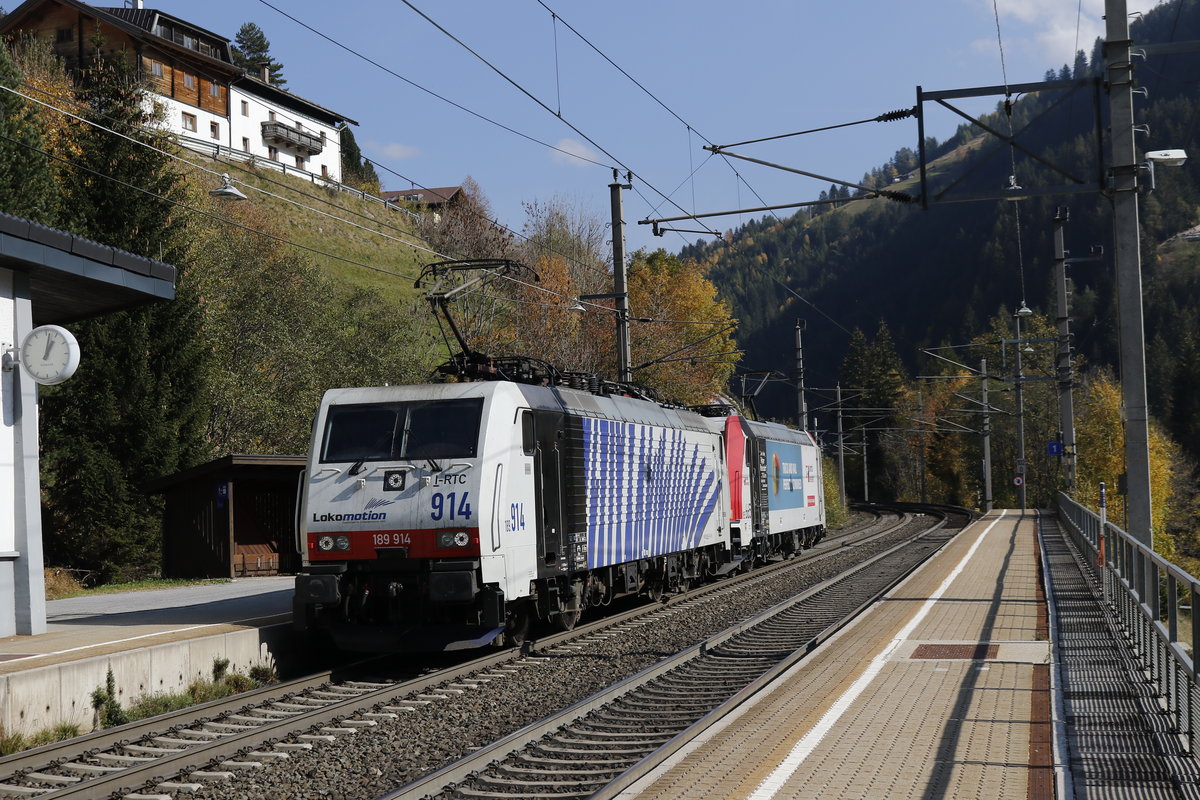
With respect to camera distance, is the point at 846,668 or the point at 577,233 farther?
the point at 577,233

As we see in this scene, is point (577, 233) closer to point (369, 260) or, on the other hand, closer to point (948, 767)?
point (369, 260)

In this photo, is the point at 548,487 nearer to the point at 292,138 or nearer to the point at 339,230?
the point at 339,230

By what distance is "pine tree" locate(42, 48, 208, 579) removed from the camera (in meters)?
28.9

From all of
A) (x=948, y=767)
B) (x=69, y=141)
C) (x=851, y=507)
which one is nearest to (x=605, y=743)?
(x=948, y=767)

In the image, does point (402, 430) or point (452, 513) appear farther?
point (402, 430)

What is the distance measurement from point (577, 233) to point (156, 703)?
177 feet

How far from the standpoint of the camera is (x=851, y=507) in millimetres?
71625

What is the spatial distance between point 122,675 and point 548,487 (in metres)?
5.24

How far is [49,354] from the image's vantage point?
1310 centimetres

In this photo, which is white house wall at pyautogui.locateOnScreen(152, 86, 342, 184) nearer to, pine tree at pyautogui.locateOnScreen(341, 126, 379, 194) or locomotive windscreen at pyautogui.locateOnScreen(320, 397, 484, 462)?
pine tree at pyautogui.locateOnScreen(341, 126, 379, 194)

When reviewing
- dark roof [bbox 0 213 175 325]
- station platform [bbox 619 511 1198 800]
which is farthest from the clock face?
station platform [bbox 619 511 1198 800]

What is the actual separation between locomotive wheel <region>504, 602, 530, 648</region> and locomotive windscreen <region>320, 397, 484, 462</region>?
2.18m

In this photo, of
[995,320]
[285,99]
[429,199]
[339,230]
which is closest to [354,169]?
[429,199]

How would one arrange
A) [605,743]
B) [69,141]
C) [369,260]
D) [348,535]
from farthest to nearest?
[369,260] → [69,141] → [348,535] → [605,743]
